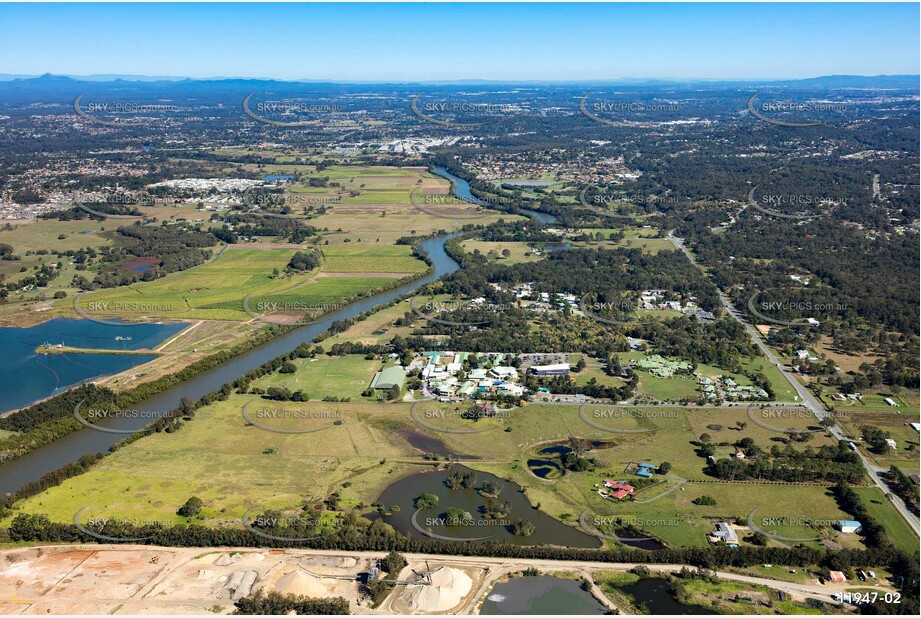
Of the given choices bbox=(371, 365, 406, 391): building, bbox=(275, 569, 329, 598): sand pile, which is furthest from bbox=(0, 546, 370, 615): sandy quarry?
bbox=(371, 365, 406, 391): building

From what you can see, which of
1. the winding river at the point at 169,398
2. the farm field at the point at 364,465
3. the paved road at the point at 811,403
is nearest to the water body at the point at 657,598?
the farm field at the point at 364,465

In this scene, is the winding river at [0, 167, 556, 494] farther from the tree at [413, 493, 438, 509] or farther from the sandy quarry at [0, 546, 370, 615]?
the tree at [413, 493, 438, 509]

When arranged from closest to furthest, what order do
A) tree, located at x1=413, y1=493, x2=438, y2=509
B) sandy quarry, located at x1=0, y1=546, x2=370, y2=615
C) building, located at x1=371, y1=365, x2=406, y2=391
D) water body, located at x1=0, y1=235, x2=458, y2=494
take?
sandy quarry, located at x1=0, y1=546, x2=370, y2=615, tree, located at x1=413, y1=493, x2=438, y2=509, water body, located at x1=0, y1=235, x2=458, y2=494, building, located at x1=371, y1=365, x2=406, y2=391

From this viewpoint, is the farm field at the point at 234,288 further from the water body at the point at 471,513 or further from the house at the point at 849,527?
the house at the point at 849,527

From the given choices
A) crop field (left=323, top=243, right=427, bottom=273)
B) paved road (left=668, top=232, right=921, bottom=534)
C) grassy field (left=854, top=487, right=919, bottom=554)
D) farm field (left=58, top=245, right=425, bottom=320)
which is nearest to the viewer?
grassy field (left=854, top=487, right=919, bottom=554)

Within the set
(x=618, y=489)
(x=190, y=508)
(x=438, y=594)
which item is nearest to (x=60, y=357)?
(x=190, y=508)

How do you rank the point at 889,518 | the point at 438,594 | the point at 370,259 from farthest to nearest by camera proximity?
the point at 370,259
the point at 889,518
the point at 438,594

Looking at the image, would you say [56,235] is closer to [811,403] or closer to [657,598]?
[657,598]
